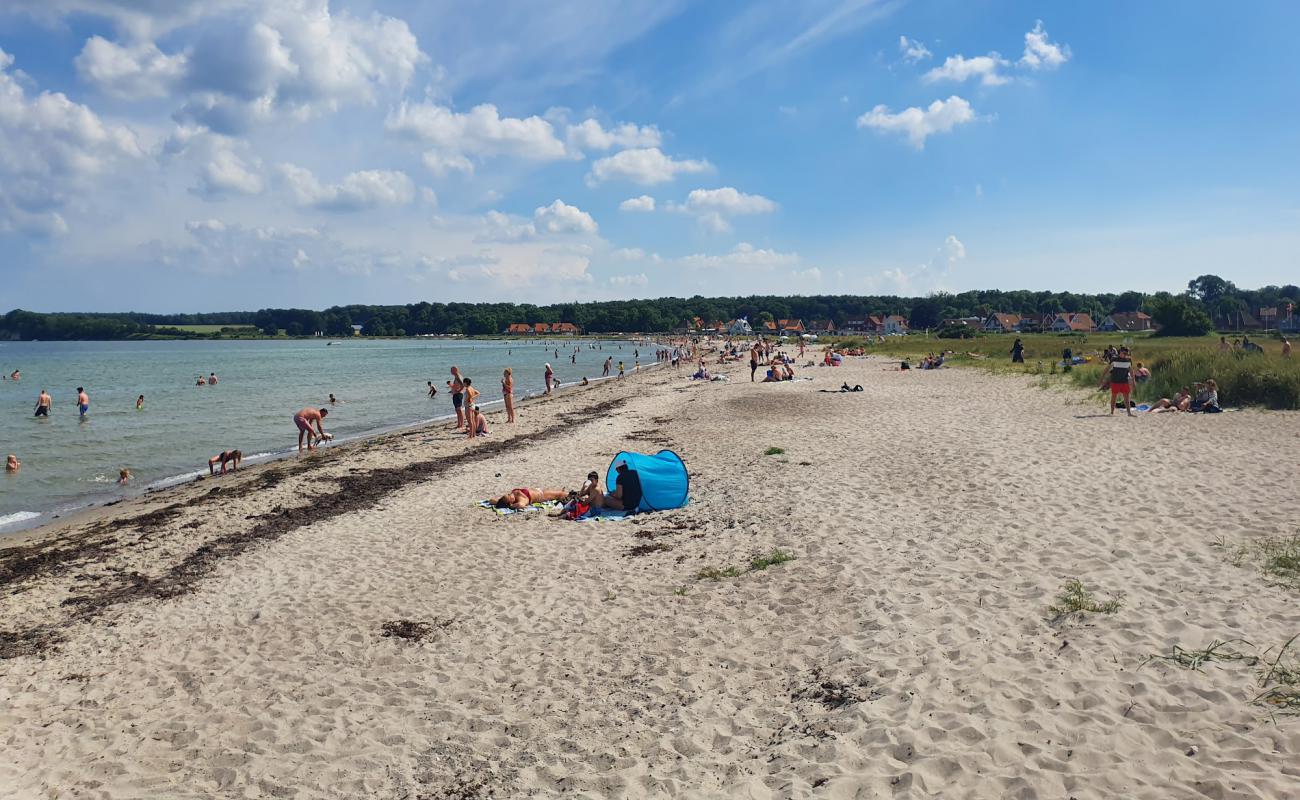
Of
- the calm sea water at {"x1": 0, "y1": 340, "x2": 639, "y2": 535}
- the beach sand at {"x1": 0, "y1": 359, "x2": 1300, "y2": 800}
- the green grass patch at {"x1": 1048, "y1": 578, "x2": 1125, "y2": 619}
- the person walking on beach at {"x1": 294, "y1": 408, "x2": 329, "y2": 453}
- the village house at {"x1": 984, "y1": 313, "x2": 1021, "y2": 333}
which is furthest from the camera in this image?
the village house at {"x1": 984, "y1": 313, "x2": 1021, "y2": 333}

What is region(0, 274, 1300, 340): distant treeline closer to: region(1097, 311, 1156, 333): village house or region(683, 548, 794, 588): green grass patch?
region(1097, 311, 1156, 333): village house

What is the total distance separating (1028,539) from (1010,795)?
175 inches

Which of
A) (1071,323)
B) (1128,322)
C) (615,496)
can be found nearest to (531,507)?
(615,496)

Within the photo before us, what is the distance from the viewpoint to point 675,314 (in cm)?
17650

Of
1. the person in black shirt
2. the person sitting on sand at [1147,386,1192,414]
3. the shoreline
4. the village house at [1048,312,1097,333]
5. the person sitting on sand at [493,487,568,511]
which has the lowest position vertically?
the shoreline

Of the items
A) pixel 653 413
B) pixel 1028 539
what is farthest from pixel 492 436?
pixel 1028 539

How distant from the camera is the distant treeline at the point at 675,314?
14175cm

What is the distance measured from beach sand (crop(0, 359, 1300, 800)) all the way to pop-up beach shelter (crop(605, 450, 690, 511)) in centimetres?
49

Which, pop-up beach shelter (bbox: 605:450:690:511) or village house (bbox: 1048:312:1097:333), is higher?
village house (bbox: 1048:312:1097:333)

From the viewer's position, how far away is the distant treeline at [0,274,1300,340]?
5581 inches

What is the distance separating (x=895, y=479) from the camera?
10.7 m

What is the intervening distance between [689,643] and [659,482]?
430 centimetres

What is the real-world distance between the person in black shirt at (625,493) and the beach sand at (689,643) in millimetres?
476

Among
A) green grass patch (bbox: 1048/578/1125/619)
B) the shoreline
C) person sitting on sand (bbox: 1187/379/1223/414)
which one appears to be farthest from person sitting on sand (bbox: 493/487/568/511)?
person sitting on sand (bbox: 1187/379/1223/414)
